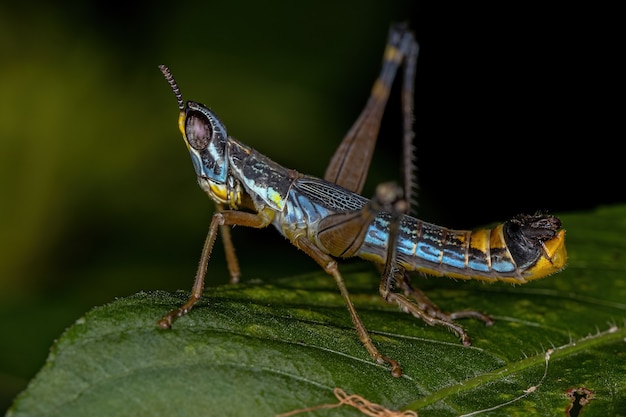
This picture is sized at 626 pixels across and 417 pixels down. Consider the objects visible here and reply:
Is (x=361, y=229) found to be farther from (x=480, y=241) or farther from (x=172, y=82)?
(x=172, y=82)

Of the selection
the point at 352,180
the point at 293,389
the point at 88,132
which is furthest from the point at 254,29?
the point at 293,389

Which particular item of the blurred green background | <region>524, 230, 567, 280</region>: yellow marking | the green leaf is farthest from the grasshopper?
the blurred green background

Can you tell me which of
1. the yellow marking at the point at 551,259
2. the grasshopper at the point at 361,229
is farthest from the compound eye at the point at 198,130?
the yellow marking at the point at 551,259

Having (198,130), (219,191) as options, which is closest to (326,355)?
(219,191)

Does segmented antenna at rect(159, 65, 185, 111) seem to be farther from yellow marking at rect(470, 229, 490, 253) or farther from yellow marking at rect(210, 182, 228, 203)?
yellow marking at rect(470, 229, 490, 253)

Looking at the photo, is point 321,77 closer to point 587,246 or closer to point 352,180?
point 352,180
